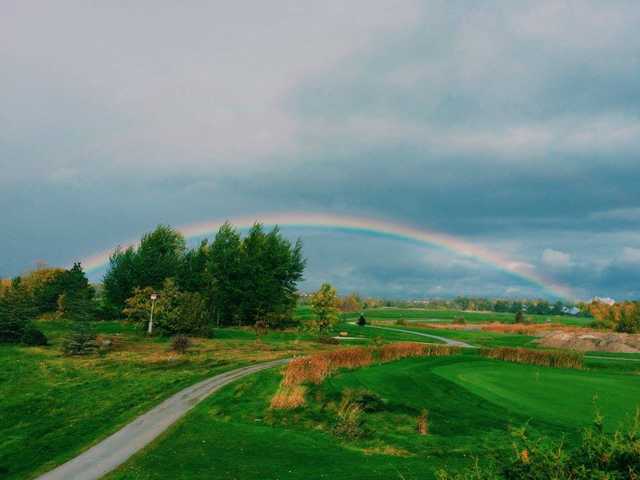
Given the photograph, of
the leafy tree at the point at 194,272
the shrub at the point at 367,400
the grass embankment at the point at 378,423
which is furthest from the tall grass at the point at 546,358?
the leafy tree at the point at 194,272

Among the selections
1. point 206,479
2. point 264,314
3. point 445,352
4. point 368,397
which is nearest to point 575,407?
point 368,397

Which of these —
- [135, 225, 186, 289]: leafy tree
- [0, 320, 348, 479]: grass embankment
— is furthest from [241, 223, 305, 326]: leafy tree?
[0, 320, 348, 479]: grass embankment

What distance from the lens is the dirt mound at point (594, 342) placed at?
79.1 metres

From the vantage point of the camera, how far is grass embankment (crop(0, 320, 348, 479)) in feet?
68.8

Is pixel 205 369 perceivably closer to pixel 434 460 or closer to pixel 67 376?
pixel 67 376

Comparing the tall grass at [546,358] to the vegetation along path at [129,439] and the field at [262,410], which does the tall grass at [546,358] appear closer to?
the field at [262,410]

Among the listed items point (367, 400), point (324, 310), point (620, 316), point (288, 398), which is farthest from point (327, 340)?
point (620, 316)

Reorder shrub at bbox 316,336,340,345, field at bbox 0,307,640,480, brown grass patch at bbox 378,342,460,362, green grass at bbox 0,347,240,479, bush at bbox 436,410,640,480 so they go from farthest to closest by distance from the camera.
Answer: shrub at bbox 316,336,340,345 → brown grass patch at bbox 378,342,460,362 → green grass at bbox 0,347,240,479 → field at bbox 0,307,640,480 → bush at bbox 436,410,640,480

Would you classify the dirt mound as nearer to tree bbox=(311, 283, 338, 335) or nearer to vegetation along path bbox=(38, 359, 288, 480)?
tree bbox=(311, 283, 338, 335)

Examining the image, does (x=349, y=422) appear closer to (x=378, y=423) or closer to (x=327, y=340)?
(x=378, y=423)

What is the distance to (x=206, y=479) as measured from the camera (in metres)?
16.6

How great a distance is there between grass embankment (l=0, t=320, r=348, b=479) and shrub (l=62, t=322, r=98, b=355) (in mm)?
1123

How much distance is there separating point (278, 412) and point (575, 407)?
17056 mm

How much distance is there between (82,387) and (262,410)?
575 inches
